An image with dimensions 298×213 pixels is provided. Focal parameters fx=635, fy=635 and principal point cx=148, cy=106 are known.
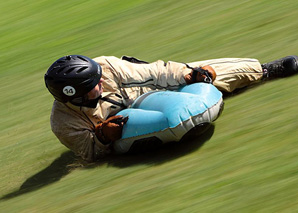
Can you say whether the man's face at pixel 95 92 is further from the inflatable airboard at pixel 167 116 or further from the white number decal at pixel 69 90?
the inflatable airboard at pixel 167 116

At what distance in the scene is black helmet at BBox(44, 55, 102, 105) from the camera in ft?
18.3

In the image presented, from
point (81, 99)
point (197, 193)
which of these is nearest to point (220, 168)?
point (197, 193)

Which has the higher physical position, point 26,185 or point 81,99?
point 81,99

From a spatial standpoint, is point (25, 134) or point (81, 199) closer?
point (81, 199)

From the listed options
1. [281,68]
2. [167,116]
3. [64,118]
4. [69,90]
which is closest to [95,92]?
[69,90]

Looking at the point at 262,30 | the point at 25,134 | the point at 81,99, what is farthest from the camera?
the point at 262,30

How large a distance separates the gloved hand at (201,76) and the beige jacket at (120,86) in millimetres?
61

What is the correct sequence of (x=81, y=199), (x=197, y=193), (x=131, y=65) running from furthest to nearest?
(x=131, y=65) < (x=81, y=199) < (x=197, y=193)

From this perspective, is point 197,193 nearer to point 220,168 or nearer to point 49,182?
point 220,168

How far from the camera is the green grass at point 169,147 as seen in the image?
440 centimetres

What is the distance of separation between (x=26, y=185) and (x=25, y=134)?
165 centimetres

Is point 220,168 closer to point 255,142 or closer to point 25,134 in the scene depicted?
point 255,142

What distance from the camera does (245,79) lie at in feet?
21.5

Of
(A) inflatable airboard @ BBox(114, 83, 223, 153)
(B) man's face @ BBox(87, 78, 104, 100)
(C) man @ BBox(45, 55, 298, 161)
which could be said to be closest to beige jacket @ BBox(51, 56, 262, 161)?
(C) man @ BBox(45, 55, 298, 161)
